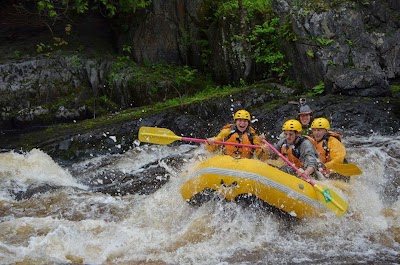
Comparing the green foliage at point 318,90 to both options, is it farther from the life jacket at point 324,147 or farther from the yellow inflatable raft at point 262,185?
the yellow inflatable raft at point 262,185

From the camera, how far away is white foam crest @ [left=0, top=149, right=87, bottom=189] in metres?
8.88

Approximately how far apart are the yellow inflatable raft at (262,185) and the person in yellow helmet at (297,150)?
1.85 ft

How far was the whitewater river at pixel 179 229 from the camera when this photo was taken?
543 centimetres

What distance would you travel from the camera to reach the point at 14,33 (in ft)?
49.8

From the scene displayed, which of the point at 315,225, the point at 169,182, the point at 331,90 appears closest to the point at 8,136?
the point at 169,182

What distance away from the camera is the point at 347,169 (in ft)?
22.0

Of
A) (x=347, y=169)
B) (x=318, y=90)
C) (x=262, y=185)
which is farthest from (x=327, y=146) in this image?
(x=318, y=90)

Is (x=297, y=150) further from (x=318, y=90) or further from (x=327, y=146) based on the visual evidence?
(x=318, y=90)

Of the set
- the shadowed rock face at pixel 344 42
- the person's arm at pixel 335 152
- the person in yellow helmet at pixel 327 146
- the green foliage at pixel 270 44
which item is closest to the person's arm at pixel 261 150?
the person in yellow helmet at pixel 327 146

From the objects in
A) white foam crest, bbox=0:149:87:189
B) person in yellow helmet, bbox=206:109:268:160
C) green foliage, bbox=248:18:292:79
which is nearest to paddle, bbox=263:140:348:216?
person in yellow helmet, bbox=206:109:268:160

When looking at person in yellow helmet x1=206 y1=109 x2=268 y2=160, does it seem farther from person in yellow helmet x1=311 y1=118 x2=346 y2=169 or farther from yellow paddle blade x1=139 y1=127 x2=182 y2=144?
person in yellow helmet x1=311 y1=118 x2=346 y2=169

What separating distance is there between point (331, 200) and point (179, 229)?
1.85 m

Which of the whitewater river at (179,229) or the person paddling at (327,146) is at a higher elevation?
the person paddling at (327,146)

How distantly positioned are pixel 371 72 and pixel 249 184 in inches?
247
